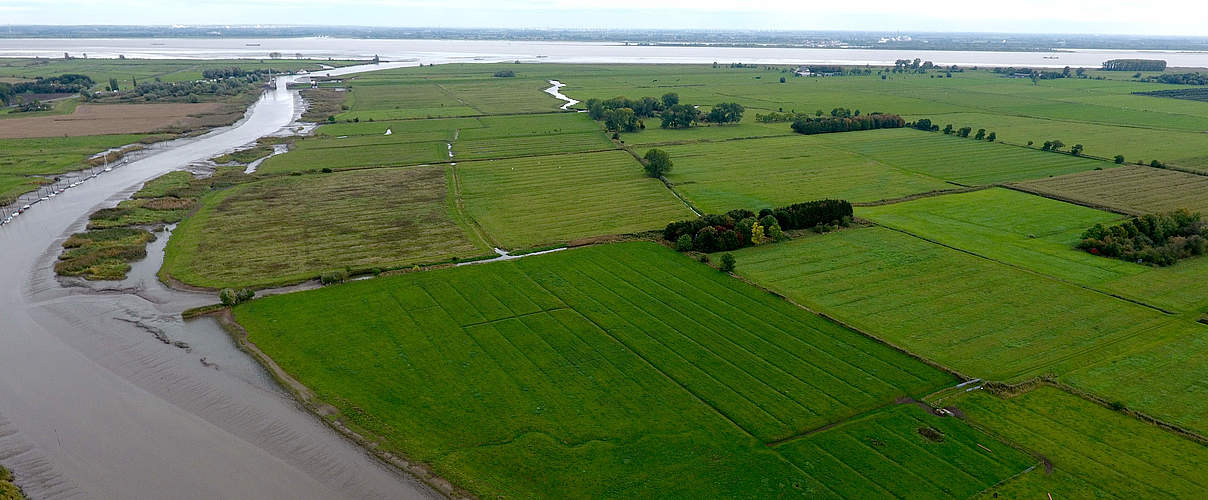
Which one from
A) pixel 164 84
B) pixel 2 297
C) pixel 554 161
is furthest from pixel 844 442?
pixel 164 84

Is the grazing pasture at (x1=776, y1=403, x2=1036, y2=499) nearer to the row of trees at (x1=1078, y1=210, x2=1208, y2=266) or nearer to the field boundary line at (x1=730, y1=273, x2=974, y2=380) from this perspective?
the field boundary line at (x1=730, y1=273, x2=974, y2=380)

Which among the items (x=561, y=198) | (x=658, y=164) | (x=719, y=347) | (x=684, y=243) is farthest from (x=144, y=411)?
(x=658, y=164)

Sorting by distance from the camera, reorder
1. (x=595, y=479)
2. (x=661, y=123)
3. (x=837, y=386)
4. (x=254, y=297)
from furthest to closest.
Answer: (x=661, y=123) → (x=254, y=297) → (x=837, y=386) → (x=595, y=479)

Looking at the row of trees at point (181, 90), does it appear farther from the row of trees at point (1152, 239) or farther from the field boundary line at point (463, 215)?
the row of trees at point (1152, 239)

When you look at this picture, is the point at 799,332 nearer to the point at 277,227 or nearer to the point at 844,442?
the point at 844,442

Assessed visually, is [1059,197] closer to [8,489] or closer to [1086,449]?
[1086,449]

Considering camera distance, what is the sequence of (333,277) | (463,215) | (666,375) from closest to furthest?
(666,375) → (333,277) → (463,215)
